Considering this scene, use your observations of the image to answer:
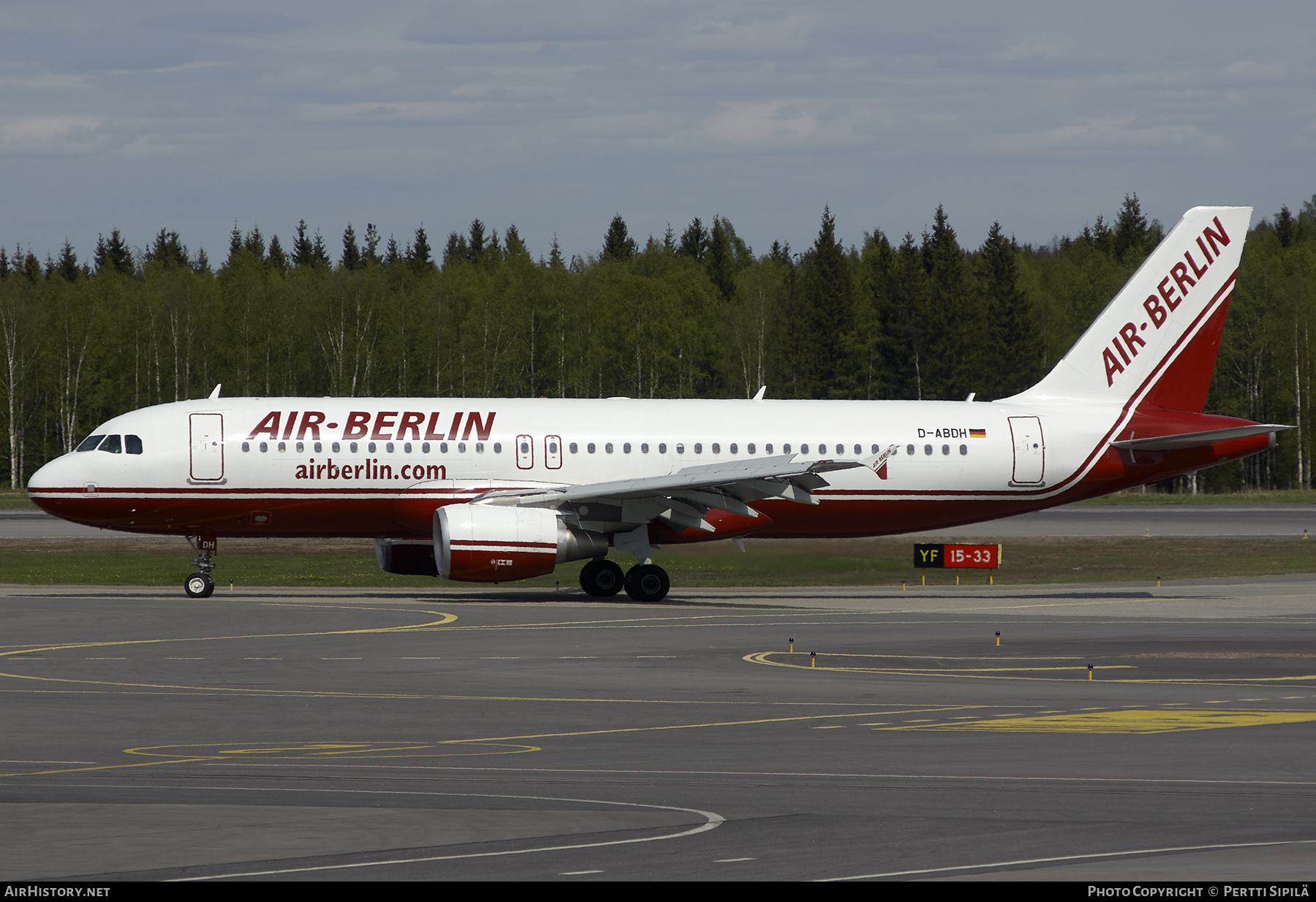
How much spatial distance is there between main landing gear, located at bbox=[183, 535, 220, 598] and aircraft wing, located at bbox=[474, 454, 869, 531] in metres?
6.79

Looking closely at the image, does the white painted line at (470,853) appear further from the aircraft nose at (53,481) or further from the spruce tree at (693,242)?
the spruce tree at (693,242)

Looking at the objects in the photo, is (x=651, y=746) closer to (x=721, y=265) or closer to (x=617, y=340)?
(x=617, y=340)

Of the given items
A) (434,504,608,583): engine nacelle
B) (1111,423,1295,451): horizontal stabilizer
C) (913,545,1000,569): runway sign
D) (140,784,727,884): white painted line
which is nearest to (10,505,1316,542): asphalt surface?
(913,545,1000,569): runway sign

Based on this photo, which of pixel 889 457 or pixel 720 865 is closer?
pixel 720 865

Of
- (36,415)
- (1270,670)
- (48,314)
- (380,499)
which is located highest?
(48,314)

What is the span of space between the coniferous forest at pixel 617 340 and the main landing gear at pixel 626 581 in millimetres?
72248

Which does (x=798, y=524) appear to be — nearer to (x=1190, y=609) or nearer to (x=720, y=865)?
(x=1190, y=609)

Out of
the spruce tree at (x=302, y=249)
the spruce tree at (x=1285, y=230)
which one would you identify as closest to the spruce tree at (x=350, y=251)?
the spruce tree at (x=302, y=249)

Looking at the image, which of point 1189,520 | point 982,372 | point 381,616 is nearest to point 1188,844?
point 381,616

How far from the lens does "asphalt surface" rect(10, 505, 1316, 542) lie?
209 feet

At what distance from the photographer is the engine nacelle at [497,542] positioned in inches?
1435

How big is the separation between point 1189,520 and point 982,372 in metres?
42.0

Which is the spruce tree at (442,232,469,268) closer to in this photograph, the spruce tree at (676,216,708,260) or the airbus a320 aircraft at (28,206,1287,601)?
the spruce tree at (676,216,708,260)

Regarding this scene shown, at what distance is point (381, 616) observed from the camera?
34500mm
